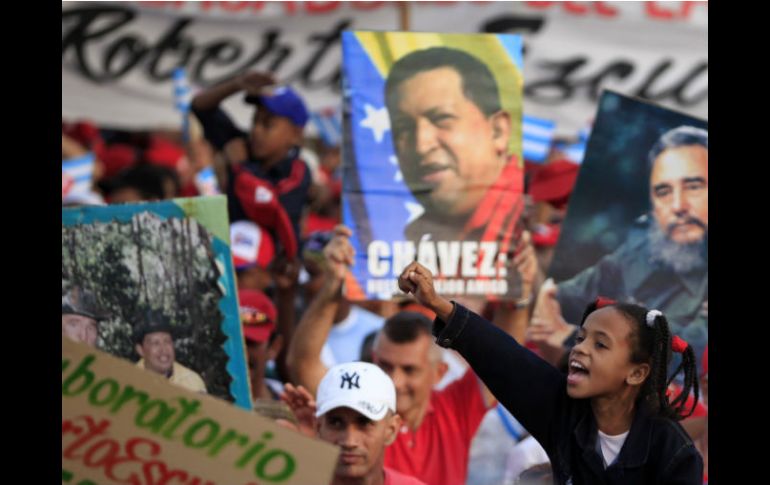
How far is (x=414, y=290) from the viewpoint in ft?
11.3

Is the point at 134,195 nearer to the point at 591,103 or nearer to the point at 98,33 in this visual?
the point at 98,33

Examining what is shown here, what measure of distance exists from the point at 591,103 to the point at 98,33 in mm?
3106

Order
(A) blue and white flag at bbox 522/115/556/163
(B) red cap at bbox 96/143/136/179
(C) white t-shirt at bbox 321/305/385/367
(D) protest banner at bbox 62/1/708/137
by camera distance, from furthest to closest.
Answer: (B) red cap at bbox 96/143/136/179 → (D) protest banner at bbox 62/1/708/137 → (A) blue and white flag at bbox 522/115/556/163 → (C) white t-shirt at bbox 321/305/385/367

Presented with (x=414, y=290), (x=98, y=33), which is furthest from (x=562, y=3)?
(x=414, y=290)

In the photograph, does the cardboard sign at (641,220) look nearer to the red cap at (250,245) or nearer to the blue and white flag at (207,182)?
the red cap at (250,245)

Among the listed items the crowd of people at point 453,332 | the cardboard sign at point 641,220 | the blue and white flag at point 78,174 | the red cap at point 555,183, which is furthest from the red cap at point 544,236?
the blue and white flag at point 78,174

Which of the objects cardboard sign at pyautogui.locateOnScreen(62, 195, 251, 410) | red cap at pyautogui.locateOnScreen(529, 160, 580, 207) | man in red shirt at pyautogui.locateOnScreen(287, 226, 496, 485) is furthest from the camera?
red cap at pyautogui.locateOnScreen(529, 160, 580, 207)

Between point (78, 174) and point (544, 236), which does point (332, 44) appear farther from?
point (544, 236)

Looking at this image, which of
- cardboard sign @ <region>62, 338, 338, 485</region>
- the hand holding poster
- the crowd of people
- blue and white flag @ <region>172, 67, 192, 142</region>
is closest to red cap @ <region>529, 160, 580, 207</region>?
the crowd of people

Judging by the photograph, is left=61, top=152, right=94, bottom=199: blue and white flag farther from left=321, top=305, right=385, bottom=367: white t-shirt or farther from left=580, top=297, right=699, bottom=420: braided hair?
left=580, top=297, right=699, bottom=420: braided hair

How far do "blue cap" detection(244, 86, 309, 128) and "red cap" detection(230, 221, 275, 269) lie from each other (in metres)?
0.54

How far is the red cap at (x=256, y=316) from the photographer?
5551 mm

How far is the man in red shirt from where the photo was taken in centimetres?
491

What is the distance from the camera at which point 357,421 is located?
403 centimetres
